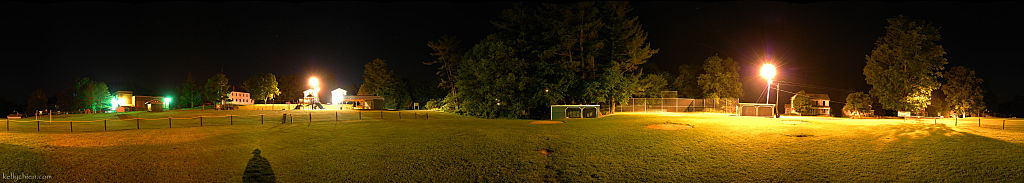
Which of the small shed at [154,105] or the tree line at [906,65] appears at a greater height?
the tree line at [906,65]

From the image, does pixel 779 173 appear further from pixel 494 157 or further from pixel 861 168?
pixel 494 157

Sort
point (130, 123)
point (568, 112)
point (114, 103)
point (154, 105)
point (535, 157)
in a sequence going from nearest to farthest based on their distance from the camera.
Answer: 1. point (535, 157)
2. point (130, 123)
3. point (568, 112)
4. point (114, 103)
5. point (154, 105)

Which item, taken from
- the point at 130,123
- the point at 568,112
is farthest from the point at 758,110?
the point at 130,123

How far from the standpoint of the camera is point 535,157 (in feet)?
38.0

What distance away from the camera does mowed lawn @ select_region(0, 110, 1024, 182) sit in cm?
907

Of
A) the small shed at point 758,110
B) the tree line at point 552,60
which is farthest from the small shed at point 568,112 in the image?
the small shed at point 758,110

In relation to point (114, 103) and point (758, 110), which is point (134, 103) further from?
point (758, 110)

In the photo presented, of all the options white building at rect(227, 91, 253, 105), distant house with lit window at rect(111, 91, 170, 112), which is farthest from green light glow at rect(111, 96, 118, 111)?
white building at rect(227, 91, 253, 105)

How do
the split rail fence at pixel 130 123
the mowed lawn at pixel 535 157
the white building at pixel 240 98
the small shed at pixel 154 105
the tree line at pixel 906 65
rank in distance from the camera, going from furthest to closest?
the white building at pixel 240 98 < the small shed at pixel 154 105 < the tree line at pixel 906 65 < the split rail fence at pixel 130 123 < the mowed lawn at pixel 535 157

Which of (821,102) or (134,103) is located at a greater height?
(821,102)

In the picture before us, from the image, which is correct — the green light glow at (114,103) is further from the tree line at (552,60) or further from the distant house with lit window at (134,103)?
the tree line at (552,60)

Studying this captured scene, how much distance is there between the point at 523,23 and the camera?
1401 inches

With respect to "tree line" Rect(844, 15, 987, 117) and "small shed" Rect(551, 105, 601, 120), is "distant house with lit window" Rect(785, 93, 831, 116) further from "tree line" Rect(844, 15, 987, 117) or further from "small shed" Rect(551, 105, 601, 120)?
"small shed" Rect(551, 105, 601, 120)

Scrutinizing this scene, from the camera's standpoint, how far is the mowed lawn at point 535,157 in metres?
9.07
